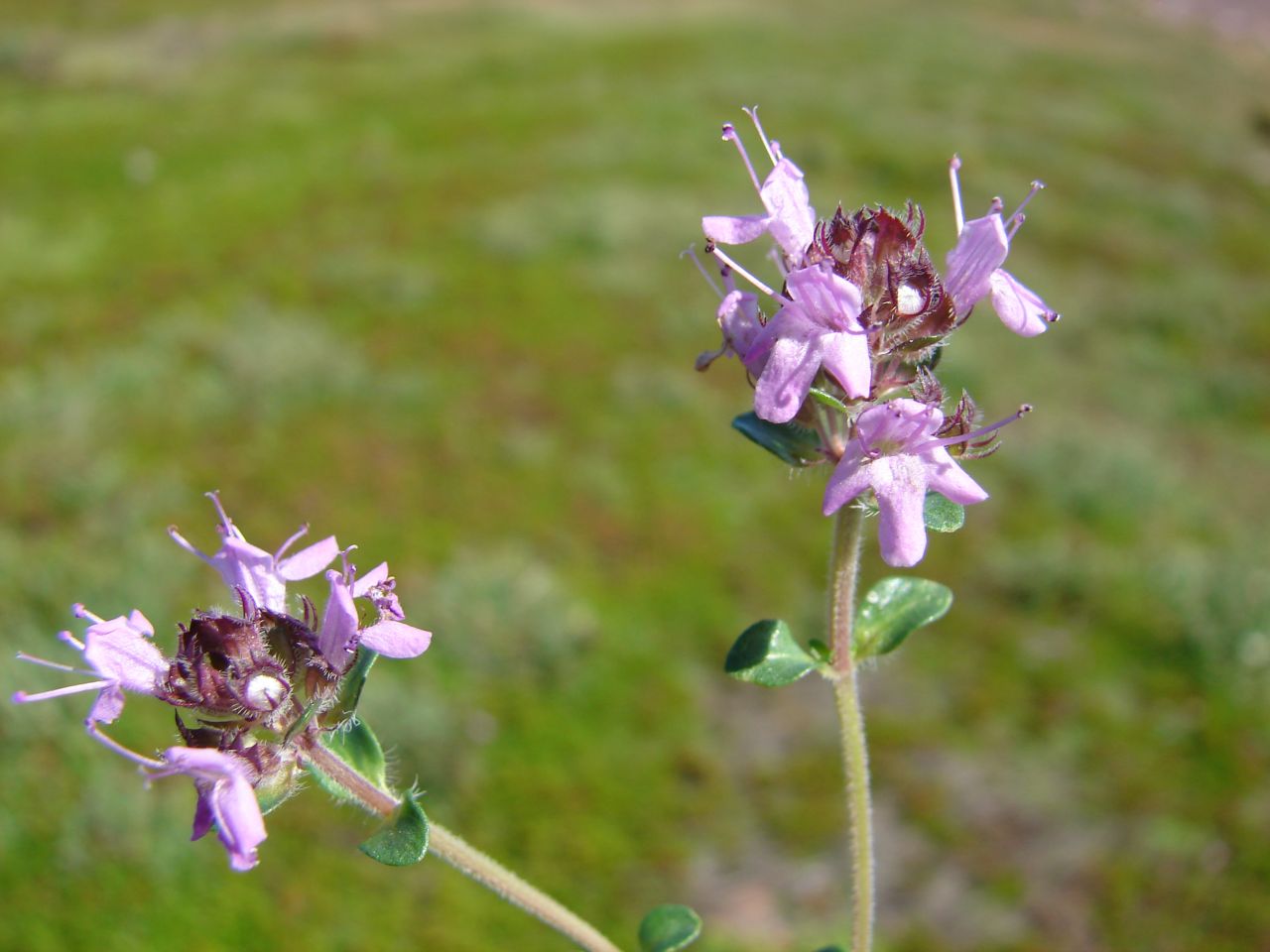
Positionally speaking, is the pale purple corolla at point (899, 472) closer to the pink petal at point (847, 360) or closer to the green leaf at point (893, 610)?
the pink petal at point (847, 360)

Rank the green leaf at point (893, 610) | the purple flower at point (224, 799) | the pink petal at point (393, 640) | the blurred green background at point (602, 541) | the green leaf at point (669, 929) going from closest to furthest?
1. the purple flower at point (224, 799)
2. the pink petal at point (393, 640)
3. the green leaf at point (669, 929)
4. the green leaf at point (893, 610)
5. the blurred green background at point (602, 541)

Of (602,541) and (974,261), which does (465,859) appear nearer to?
(974,261)

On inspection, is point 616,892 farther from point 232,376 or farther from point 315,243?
point 315,243

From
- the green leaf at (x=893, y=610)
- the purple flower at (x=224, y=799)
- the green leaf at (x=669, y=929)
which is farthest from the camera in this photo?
the green leaf at (x=893, y=610)

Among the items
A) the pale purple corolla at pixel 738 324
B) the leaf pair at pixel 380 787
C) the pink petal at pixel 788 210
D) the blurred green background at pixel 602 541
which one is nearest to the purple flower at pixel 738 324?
the pale purple corolla at pixel 738 324

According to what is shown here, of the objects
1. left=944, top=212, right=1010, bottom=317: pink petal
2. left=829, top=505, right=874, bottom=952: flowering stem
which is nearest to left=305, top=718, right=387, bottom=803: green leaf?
left=829, top=505, right=874, bottom=952: flowering stem

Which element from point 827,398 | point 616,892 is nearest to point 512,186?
point 616,892

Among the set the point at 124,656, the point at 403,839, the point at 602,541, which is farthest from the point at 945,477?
the point at 602,541
